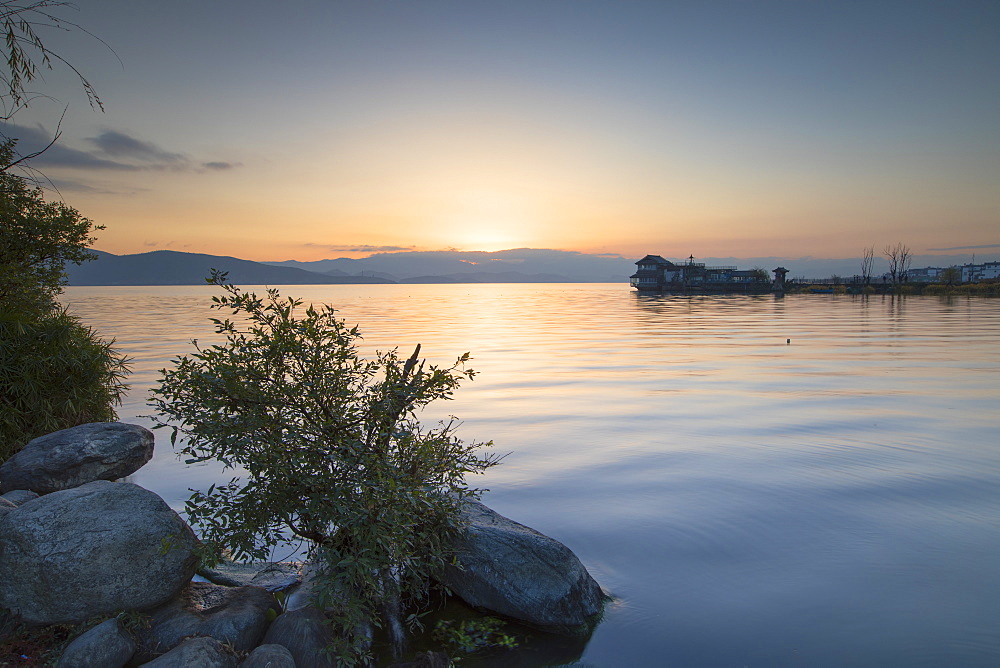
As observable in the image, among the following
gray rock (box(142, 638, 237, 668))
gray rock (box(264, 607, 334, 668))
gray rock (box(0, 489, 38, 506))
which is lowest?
gray rock (box(264, 607, 334, 668))

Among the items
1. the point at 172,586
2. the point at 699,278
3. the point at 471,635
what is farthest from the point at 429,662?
the point at 699,278

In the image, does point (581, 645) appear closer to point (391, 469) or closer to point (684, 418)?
point (391, 469)

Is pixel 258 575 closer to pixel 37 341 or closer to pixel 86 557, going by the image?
pixel 86 557

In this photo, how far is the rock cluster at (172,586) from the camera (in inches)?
235

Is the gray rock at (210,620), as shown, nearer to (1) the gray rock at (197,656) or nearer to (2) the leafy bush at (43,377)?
(1) the gray rock at (197,656)

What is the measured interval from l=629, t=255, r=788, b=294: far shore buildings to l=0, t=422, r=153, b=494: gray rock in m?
143

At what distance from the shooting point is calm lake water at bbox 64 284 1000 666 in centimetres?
756

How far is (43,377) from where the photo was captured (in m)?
12.1

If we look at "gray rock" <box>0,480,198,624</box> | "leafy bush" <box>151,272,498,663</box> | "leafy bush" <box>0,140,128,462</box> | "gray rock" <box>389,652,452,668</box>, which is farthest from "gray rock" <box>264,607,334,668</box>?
"leafy bush" <box>0,140,128,462</box>

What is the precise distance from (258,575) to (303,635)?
2410mm

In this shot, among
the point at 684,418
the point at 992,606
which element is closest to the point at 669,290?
the point at 684,418

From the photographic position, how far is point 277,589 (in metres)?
7.82

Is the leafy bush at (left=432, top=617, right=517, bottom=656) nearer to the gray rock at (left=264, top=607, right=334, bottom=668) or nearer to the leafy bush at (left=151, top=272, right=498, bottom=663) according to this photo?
the leafy bush at (left=151, top=272, right=498, bottom=663)

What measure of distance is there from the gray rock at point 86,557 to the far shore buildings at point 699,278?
145275 mm
